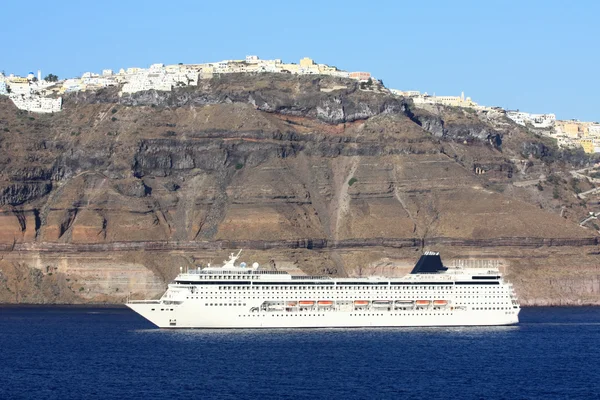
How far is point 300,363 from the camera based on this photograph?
78750mm

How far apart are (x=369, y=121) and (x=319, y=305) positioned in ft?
214

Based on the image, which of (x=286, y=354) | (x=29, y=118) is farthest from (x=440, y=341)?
(x=29, y=118)

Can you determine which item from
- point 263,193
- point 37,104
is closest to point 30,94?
point 37,104

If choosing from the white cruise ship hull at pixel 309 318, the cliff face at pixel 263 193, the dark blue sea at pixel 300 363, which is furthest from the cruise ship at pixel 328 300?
the cliff face at pixel 263 193

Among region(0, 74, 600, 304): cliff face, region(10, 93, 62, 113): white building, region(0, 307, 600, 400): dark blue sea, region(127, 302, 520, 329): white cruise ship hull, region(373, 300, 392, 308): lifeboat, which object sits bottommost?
region(0, 307, 600, 400): dark blue sea

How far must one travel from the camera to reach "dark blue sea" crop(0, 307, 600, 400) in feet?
229

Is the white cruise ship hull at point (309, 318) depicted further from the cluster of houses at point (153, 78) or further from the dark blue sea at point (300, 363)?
the cluster of houses at point (153, 78)

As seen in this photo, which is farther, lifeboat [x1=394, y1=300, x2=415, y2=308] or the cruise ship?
lifeboat [x1=394, y1=300, x2=415, y2=308]

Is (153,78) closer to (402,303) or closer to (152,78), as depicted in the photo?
(152,78)

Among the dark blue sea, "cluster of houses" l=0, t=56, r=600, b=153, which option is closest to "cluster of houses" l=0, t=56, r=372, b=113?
"cluster of houses" l=0, t=56, r=600, b=153

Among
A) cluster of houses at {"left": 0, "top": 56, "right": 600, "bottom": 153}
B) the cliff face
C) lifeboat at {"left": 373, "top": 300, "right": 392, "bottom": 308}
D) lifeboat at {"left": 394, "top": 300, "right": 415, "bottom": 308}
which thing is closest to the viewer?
lifeboat at {"left": 373, "top": 300, "right": 392, "bottom": 308}

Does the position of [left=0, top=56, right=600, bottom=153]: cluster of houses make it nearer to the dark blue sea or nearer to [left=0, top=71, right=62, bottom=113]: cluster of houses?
[left=0, top=71, right=62, bottom=113]: cluster of houses

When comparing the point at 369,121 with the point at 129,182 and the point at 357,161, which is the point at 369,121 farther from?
the point at 129,182

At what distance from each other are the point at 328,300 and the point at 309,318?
201 centimetres
